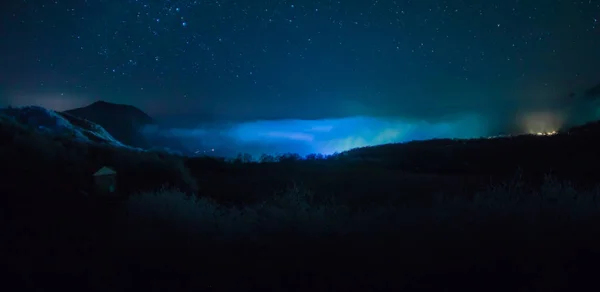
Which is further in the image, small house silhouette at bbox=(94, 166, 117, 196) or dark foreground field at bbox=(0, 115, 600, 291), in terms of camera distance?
small house silhouette at bbox=(94, 166, 117, 196)

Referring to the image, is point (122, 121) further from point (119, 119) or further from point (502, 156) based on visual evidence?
point (502, 156)

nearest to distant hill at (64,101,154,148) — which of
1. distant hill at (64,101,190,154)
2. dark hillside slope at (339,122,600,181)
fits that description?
distant hill at (64,101,190,154)

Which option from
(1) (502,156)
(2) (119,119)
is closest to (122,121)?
(2) (119,119)

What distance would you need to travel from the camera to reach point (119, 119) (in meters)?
118

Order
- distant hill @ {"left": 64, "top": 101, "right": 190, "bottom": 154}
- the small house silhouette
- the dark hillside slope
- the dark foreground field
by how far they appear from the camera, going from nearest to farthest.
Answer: the dark foreground field, the small house silhouette, the dark hillside slope, distant hill @ {"left": 64, "top": 101, "right": 190, "bottom": 154}

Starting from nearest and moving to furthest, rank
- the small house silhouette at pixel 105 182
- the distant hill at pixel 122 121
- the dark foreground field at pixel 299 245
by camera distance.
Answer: the dark foreground field at pixel 299 245
the small house silhouette at pixel 105 182
the distant hill at pixel 122 121

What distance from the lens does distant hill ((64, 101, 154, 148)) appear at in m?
102

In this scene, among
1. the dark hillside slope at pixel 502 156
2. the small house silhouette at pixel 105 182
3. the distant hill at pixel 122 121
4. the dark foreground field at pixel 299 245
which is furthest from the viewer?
the distant hill at pixel 122 121

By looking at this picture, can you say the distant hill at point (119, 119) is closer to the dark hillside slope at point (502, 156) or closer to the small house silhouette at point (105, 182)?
the dark hillside slope at point (502, 156)

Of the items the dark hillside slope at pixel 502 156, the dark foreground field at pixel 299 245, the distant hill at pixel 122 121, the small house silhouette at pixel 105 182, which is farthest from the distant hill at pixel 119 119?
the dark foreground field at pixel 299 245

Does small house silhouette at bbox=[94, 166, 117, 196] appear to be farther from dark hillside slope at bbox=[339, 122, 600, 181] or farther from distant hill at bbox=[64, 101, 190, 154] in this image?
distant hill at bbox=[64, 101, 190, 154]

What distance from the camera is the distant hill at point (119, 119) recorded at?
335 feet

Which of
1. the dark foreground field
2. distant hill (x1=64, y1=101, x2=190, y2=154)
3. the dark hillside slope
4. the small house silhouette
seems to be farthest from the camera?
distant hill (x1=64, y1=101, x2=190, y2=154)

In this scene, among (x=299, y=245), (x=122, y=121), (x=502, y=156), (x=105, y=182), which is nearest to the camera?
(x=299, y=245)
